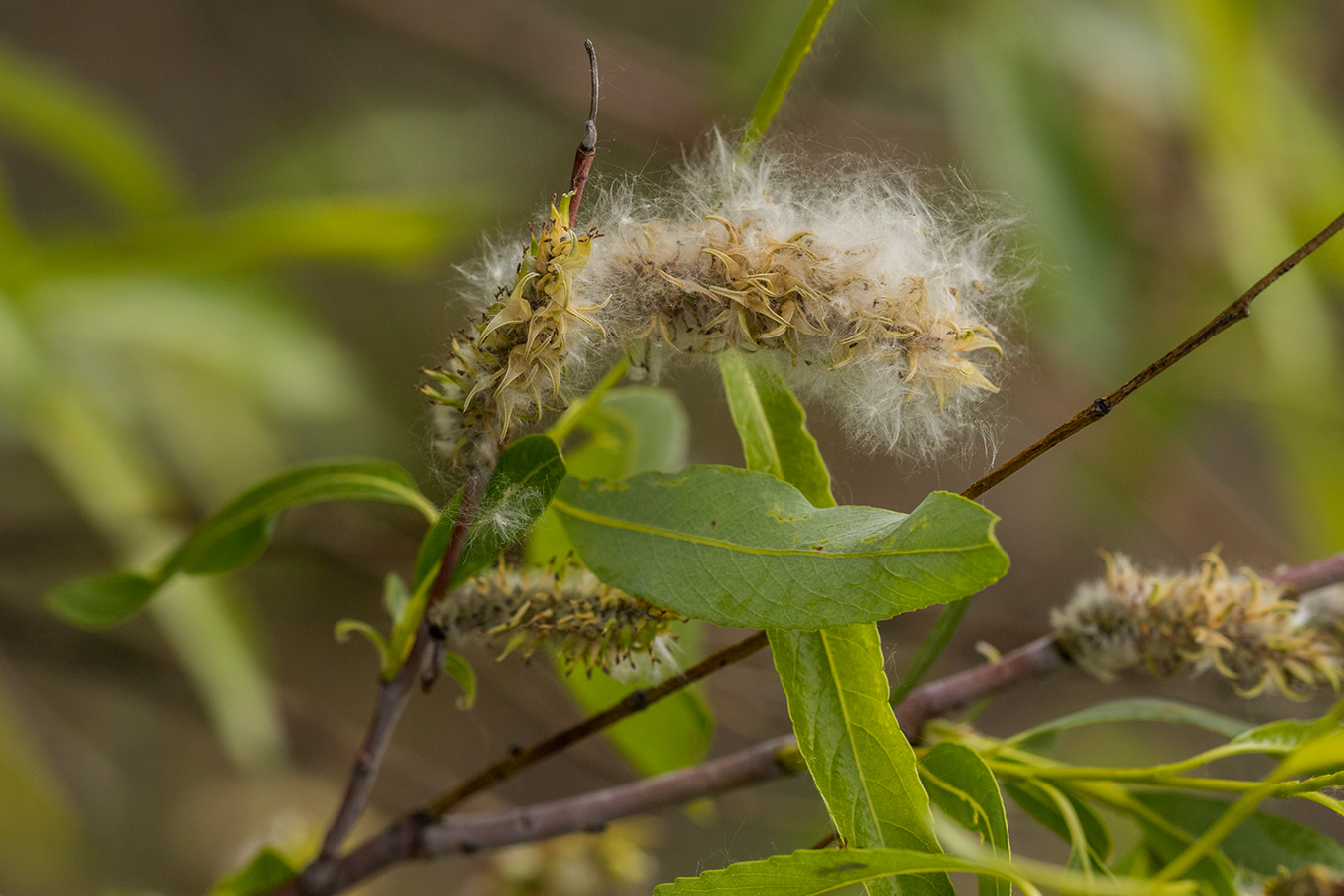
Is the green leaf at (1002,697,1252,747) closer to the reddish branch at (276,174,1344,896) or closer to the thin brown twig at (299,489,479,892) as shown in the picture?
the reddish branch at (276,174,1344,896)

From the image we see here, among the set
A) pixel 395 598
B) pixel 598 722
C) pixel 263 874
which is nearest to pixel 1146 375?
pixel 598 722

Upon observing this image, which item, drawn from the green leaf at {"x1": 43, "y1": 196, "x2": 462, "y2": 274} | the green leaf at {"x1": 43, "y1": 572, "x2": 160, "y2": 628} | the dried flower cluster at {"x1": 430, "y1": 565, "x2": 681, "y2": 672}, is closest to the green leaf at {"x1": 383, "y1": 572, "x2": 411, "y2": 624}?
the dried flower cluster at {"x1": 430, "y1": 565, "x2": 681, "y2": 672}

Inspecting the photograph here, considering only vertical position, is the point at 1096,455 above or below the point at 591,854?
above

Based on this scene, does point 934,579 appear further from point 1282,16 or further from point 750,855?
point 1282,16

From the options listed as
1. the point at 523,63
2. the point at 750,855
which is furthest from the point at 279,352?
the point at 750,855

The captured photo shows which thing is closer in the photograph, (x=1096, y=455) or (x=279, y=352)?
(x=279, y=352)

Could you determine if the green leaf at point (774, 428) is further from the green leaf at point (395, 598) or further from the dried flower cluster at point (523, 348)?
the green leaf at point (395, 598)

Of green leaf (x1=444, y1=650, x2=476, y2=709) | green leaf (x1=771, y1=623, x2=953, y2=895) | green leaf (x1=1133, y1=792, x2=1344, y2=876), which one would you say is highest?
green leaf (x1=1133, y1=792, x2=1344, y2=876)
